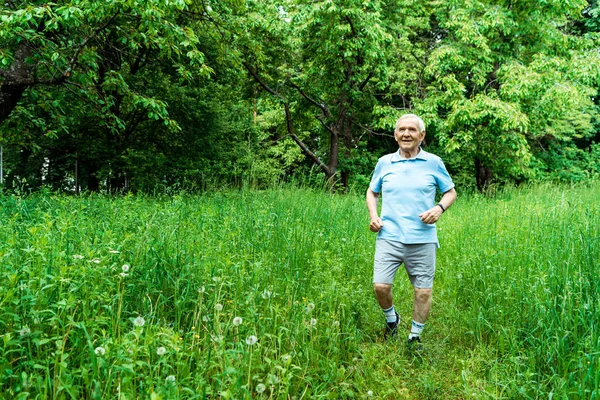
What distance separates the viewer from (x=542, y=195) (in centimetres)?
915

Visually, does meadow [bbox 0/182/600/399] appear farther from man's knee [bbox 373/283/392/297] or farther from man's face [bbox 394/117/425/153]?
man's face [bbox 394/117/425/153]

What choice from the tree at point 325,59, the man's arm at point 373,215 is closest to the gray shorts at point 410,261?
the man's arm at point 373,215

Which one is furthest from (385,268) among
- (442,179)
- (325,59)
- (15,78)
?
(325,59)

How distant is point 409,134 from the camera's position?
3.40 metres

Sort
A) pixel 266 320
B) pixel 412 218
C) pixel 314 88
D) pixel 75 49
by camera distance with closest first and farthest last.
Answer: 1. pixel 266 320
2. pixel 412 218
3. pixel 75 49
4. pixel 314 88

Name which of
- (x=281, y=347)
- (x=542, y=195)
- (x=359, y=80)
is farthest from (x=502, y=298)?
(x=359, y=80)

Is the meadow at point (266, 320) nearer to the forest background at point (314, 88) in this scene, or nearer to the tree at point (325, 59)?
the forest background at point (314, 88)

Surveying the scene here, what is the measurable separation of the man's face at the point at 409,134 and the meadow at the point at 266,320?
1.32 m

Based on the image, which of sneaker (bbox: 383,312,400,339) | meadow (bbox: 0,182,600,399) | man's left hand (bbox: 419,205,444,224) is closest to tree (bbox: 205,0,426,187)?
meadow (bbox: 0,182,600,399)

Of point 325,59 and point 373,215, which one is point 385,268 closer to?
point 373,215

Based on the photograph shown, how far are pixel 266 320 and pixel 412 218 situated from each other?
1400 mm

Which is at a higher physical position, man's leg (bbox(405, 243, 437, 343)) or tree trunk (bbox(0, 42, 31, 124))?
tree trunk (bbox(0, 42, 31, 124))

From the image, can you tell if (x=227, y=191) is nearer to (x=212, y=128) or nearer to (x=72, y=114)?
(x=72, y=114)

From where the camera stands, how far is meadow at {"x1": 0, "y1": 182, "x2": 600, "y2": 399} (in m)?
2.23
